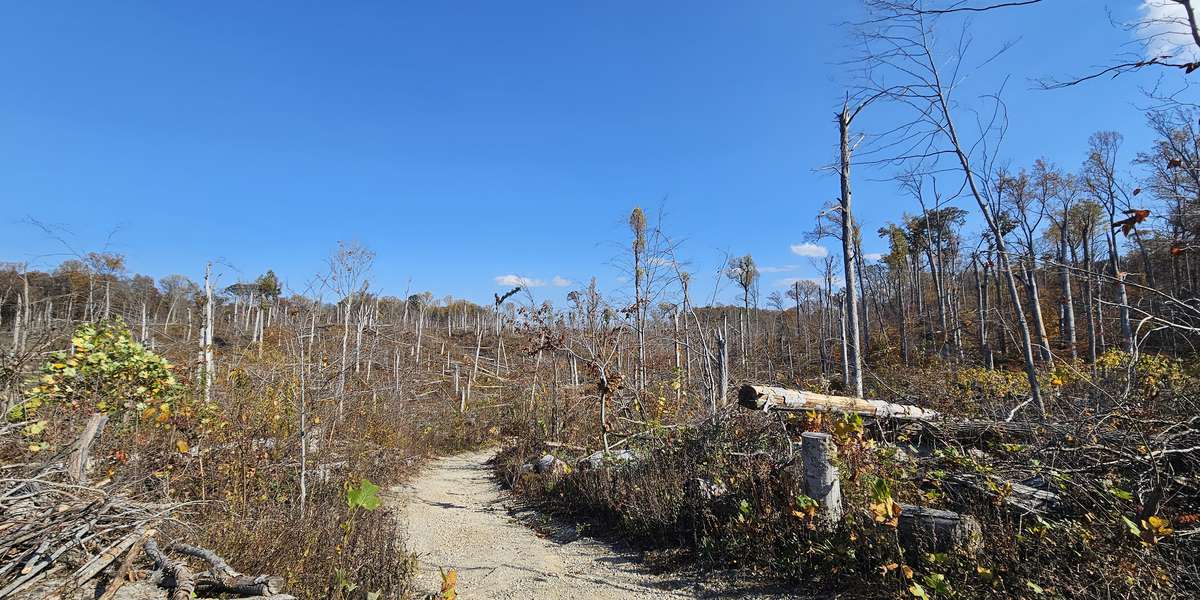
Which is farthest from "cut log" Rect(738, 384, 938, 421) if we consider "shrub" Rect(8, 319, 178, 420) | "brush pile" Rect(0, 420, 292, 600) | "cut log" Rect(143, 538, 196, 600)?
"shrub" Rect(8, 319, 178, 420)

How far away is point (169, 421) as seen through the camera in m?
5.09

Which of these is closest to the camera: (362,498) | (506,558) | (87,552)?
(87,552)

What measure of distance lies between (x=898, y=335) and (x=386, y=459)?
28946 mm

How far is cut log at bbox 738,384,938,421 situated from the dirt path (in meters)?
1.79

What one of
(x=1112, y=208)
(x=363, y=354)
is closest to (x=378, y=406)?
(x=363, y=354)

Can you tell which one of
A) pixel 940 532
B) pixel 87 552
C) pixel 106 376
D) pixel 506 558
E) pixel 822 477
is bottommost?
pixel 506 558

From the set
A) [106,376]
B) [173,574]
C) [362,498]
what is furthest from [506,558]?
[106,376]

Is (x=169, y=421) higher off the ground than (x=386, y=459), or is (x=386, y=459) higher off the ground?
(x=169, y=421)

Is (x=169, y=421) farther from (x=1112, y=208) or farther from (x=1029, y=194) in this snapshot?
(x=1112, y=208)

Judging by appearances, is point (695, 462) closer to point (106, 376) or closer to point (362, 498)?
point (362, 498)

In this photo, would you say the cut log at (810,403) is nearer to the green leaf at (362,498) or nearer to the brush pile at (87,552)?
the green leaf at (362,498)

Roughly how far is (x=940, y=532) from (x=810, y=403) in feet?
7.06

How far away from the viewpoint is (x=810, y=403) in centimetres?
551

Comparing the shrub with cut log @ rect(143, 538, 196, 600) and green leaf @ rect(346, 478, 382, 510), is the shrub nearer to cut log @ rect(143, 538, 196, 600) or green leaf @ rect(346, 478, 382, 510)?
green leaf @ rect(346, 478, 382, 510)
